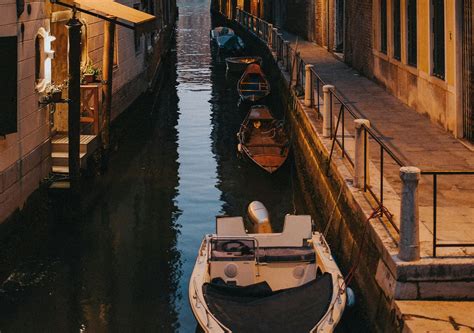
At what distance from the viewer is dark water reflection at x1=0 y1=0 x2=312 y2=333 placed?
10.5 metres

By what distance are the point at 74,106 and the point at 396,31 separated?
8549 mm

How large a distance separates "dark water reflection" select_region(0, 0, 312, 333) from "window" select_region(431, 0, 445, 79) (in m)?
3.90

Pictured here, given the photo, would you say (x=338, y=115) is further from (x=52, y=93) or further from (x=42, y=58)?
(x=42, y=58)

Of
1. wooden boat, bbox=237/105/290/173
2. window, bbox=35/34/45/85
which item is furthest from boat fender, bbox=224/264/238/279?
wooden boat, bbox=237/105/290/173

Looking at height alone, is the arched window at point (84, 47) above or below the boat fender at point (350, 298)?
above

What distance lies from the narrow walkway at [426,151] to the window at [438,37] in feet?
3.54

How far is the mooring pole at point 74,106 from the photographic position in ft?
45.8

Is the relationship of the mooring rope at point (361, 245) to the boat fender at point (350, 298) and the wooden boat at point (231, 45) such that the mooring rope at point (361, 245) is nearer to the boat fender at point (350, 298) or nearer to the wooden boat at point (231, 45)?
the boat fender at point (350, 298)

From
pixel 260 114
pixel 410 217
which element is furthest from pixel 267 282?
pixel 260 114

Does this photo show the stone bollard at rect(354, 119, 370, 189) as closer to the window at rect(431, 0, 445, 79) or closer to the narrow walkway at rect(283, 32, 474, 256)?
the narrow walkway at rect(283, 32, 474, 256)

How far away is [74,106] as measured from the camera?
554 inches

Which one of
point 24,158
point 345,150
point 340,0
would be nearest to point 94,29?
point 24,158

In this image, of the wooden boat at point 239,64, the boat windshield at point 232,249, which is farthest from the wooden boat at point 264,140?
the wooden boat at point 239,64

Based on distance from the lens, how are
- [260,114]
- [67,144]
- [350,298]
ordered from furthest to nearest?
[260,114]
[67,144]
[350,298]
